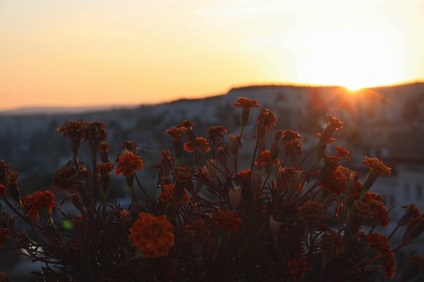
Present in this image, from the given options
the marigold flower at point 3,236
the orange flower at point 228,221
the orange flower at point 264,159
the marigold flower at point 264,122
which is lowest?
the marigold flower at point 3,236

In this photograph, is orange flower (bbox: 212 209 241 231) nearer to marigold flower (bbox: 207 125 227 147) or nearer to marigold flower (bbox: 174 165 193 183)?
marigold flower (bbox: 174 165 193 183)

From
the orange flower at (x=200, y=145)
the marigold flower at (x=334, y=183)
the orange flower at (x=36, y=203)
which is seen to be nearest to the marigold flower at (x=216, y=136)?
the orange flower at (x=200, y=145)

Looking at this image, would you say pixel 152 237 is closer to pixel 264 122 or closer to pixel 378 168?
pixel 264 122

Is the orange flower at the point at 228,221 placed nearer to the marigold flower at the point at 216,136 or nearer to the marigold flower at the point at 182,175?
the marigold flower at the point at 182,175

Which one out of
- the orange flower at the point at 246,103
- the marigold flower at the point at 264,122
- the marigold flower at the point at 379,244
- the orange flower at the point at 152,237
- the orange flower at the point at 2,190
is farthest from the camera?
the orange flower at the point at 246,103

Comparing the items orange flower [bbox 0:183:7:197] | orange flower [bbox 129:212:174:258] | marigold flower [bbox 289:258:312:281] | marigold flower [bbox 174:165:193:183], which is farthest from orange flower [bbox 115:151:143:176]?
marigold flower [bbox 289:258:312:281]

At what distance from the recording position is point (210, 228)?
2.29 metres

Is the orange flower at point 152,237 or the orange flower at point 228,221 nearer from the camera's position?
the orange flower at point 152,237

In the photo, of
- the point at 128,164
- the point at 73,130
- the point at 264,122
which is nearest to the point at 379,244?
the point at 264,122

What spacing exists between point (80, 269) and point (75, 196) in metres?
0.32

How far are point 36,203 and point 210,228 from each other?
0.78 meters

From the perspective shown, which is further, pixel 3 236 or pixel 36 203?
pixel 36 203

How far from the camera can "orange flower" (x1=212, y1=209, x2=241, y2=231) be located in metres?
2.11

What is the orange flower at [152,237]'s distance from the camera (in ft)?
6.30
